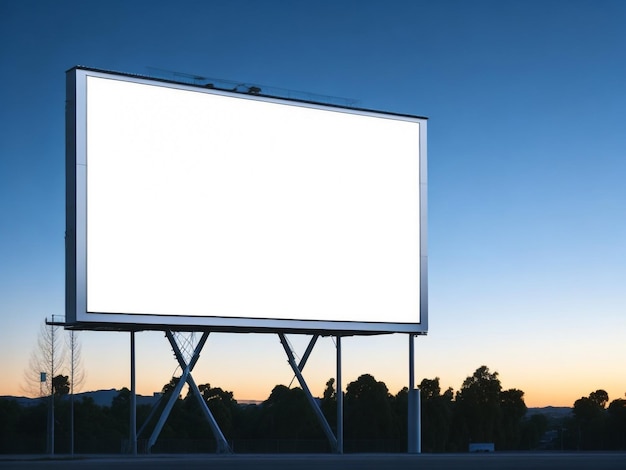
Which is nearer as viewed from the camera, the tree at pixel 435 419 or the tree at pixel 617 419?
the tree at pixel 617 419

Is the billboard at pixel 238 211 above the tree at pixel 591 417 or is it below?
above

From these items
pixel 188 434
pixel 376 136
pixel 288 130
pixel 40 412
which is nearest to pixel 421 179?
pixel 376 136

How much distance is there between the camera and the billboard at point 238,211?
34.0m

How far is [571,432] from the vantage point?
244 ft

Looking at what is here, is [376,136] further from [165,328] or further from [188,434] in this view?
[188,434]

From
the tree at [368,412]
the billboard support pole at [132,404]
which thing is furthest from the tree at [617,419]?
the billboard support pole at [132,404]

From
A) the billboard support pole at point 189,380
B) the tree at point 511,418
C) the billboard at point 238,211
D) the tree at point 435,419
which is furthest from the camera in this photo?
the tree at point 511,418

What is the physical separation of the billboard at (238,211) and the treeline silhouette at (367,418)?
12853 millimetres

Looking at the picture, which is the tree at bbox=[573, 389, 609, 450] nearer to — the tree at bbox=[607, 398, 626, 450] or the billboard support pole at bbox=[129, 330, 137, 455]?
the tree at bbox=[607, 398, 626, 450]

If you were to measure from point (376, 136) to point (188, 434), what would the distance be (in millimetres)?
25692

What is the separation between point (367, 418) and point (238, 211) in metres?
31.6

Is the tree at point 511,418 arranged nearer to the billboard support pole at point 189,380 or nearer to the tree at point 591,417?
the tree at point 591,417

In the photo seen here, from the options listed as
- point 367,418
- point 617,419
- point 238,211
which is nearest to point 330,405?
point 367,418

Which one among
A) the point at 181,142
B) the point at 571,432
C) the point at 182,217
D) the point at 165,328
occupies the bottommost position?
the point at 571,432
